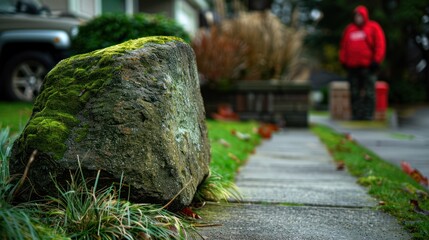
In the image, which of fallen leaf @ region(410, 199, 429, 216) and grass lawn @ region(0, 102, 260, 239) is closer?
grass lawn @ region(0, 102, 260, 239)

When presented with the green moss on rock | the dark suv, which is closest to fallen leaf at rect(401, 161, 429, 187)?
the green moss on rock

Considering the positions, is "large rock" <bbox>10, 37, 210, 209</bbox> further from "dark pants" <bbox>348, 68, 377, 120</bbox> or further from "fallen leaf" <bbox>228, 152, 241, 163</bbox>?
"dark pants" <bbox>348, 68, 377, 120</bbox>

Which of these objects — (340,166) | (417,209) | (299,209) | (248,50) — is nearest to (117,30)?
(340,166)

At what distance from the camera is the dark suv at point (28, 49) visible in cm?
839

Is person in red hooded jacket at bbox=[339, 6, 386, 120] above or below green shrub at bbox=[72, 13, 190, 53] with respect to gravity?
below

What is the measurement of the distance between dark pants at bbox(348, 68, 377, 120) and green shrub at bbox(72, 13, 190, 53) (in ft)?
14.6

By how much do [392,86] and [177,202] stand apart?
69.2 ft

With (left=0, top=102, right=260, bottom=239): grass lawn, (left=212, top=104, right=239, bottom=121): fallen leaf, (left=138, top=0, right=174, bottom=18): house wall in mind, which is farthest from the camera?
(left=138, top=0, right=174, bottom=18): house wall

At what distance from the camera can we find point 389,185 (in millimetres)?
3773

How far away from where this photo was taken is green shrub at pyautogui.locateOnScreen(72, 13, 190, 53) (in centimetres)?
672

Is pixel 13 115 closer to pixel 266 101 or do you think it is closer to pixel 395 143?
pixel 266 101

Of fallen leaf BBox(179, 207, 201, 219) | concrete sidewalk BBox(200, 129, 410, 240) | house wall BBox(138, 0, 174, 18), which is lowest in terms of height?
concrete sidewalk BBox(200, 129, 410, 240)

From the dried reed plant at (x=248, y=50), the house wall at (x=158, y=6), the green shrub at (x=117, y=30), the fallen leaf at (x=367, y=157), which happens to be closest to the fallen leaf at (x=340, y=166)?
the fallen leaf at (x=367, y=157)

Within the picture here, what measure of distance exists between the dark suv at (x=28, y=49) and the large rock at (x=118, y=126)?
6.00 m
